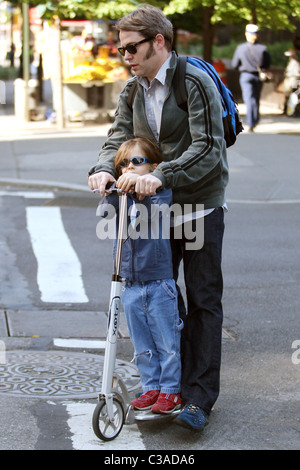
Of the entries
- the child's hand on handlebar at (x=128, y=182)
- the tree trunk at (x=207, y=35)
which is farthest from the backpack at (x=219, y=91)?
the tree trunk at (x=207, y=35)

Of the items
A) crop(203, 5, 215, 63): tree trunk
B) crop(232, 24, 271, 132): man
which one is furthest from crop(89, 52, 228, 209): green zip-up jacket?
crop(203, 5, 215, 63): tree trunk

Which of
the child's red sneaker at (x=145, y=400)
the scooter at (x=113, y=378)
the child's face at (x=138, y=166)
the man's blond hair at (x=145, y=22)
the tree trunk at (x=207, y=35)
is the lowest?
the tree trunk at (x=207, y=35)

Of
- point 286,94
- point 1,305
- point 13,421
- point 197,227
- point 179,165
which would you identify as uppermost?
point 179,165

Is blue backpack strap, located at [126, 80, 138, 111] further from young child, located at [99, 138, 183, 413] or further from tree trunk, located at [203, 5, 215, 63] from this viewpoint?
tree trunk, located at [203, 5, 215, 63]

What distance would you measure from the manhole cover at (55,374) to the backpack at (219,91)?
1584 millimetres

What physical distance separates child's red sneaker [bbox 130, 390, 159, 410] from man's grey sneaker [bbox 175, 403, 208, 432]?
18 centimetres

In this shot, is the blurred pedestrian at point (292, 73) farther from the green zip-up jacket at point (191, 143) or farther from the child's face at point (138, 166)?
the child's face at point (138, 166)

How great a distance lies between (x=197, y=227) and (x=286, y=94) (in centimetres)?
1992

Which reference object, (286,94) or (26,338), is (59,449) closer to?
(26,338)

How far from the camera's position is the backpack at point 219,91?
453 centimetres

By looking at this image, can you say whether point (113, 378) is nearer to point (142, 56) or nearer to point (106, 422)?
point (106, 422)

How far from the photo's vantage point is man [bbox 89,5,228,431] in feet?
14.6
